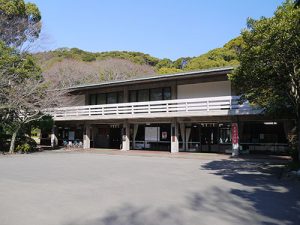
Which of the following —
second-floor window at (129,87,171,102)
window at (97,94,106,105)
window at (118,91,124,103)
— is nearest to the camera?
second-floor window at (129,87,171,102)

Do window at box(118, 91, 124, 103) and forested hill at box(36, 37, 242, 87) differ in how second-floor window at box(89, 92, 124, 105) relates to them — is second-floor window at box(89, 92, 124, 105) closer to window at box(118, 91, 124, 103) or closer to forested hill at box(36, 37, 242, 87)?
window at box(118, 91, 124, 103)

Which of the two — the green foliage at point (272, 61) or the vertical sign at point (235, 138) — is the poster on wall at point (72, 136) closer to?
the vertical sign at point (235, 138)

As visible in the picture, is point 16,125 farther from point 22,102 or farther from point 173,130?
point 173,130

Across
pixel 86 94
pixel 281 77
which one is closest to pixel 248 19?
pixel 281 77

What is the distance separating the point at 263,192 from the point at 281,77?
18.8 feet

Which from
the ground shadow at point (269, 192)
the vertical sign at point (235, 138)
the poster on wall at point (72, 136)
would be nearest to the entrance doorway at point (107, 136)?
the poster on wall at point (72, 136)

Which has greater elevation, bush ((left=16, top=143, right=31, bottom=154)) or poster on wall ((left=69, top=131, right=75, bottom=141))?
poster on wall ((left=69, top=131, right=75, bottom=141))

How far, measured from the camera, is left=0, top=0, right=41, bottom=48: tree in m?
28.6

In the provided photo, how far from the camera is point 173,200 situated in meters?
8.25

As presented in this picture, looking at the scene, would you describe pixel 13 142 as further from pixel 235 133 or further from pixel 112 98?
pixel 235 133

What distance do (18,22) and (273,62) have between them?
80.1 ft

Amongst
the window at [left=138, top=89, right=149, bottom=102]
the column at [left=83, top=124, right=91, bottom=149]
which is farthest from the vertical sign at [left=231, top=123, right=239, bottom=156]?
the column at [left=83, top=124, right=91, bottom=149]

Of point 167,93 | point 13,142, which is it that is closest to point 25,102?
point 13,142

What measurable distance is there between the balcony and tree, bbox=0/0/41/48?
7458mm
